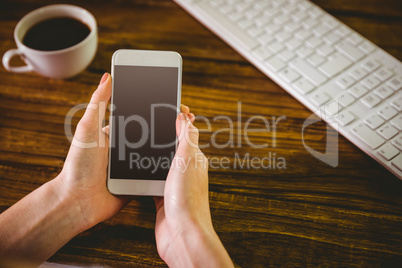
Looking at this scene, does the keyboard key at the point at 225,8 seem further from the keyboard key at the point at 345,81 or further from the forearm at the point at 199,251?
the forearm at the point at 199,251

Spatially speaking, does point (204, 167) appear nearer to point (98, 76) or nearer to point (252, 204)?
point (252, 204)

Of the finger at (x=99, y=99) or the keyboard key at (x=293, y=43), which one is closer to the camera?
the finger at (x=99, y=99)

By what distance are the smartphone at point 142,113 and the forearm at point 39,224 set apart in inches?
3.1

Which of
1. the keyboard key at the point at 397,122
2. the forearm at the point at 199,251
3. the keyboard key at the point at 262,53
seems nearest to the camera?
the forearm at the point at 199,251

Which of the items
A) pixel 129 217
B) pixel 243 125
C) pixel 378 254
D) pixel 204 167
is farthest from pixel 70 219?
pixel 378 254

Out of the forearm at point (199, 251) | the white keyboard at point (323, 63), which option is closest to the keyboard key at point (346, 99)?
the white keyboard at point (323, 63)

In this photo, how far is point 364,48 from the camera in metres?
0.64

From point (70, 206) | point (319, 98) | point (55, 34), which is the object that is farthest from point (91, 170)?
point (319, 98)

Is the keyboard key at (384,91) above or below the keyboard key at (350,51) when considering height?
below

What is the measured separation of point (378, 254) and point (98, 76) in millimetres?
583

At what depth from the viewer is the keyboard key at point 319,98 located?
1.89 ft

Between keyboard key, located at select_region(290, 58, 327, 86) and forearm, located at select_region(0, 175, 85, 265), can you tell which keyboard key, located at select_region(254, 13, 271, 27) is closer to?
keyboard key, located at select_region(290, 58, 327, 86)

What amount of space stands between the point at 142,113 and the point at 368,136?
1.22 ft

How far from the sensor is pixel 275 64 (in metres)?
0.63
